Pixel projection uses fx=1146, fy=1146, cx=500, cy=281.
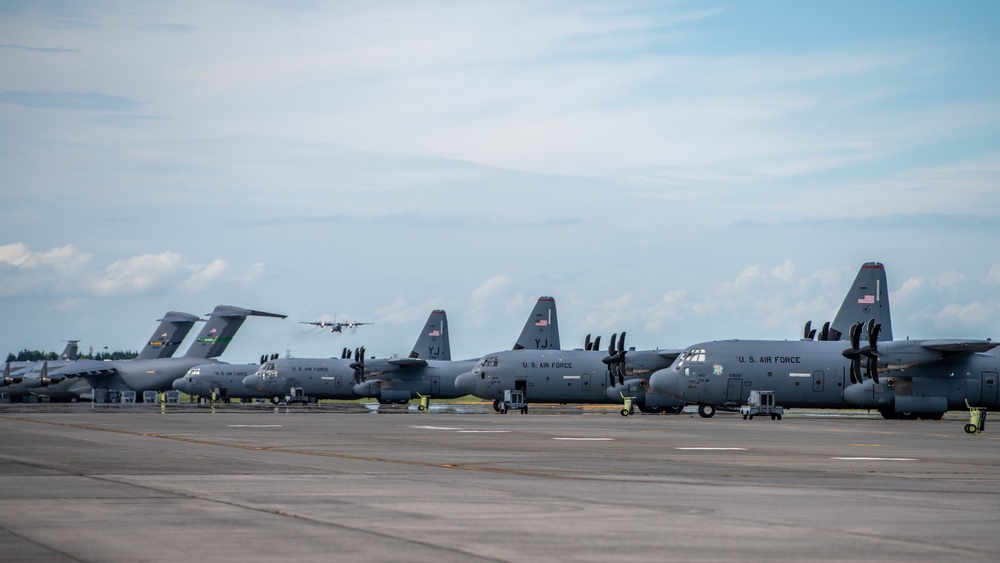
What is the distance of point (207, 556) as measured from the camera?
986 cm

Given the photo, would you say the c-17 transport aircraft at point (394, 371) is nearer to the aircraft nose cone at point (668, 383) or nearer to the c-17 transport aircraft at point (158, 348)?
the c-17 transport aircraft at point (158, 348)

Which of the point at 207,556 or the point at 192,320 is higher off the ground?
the point at 192,320

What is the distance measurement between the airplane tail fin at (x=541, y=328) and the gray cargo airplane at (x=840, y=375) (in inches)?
1219

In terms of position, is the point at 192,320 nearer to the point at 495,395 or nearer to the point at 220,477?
the point at 495,395

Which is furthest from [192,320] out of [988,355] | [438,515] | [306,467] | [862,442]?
[438,515]

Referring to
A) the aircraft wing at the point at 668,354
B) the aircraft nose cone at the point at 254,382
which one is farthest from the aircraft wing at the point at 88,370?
the aircraft wing at the point at 668,354

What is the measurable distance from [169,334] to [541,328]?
A: 150ft

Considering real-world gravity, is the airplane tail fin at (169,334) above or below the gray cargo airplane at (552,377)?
above

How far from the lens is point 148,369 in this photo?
114375mm

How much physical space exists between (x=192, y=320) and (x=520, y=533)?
113437mm

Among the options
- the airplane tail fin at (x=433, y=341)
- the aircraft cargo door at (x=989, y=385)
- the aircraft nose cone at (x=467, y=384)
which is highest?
the airplane tail fin at (x=433, y=341)

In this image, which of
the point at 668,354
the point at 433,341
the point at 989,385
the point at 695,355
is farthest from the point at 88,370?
the point at 989,385

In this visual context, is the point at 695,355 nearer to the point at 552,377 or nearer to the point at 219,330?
the point at 552,377

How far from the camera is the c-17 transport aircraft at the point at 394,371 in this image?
3794 inches
